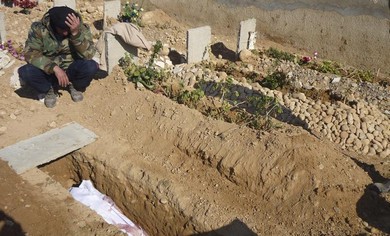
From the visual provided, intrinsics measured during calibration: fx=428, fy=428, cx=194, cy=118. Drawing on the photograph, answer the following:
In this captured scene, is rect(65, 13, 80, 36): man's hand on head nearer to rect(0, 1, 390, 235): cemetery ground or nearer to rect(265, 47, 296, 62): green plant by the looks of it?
rect(0, 1, 390, 235): cemetery ground

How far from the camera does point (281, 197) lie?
4.01 metres

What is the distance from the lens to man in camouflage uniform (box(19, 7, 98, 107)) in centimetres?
476

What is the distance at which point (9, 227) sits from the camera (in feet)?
11.4

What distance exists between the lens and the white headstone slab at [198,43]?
23.4ft

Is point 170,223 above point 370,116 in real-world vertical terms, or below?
below

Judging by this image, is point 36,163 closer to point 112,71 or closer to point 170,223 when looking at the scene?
point 170,223

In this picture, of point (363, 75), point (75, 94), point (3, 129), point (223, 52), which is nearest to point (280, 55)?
point (223, 52)

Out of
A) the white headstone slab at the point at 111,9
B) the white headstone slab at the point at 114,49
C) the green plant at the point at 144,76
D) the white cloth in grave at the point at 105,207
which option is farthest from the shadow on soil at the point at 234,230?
the white headstone slab at the point at 111,9

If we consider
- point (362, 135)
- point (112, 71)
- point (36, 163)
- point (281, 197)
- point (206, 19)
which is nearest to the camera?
point (281, 197)

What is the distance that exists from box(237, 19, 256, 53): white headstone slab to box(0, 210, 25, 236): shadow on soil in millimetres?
5398

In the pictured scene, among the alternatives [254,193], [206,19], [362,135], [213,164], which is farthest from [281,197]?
[206,19]

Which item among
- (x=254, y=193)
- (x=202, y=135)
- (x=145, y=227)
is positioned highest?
(x=202, y=135)

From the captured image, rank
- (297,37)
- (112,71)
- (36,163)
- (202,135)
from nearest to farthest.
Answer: (36,163) → (202,135) → (112,71) → (297,37)

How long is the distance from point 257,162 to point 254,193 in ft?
1.00
